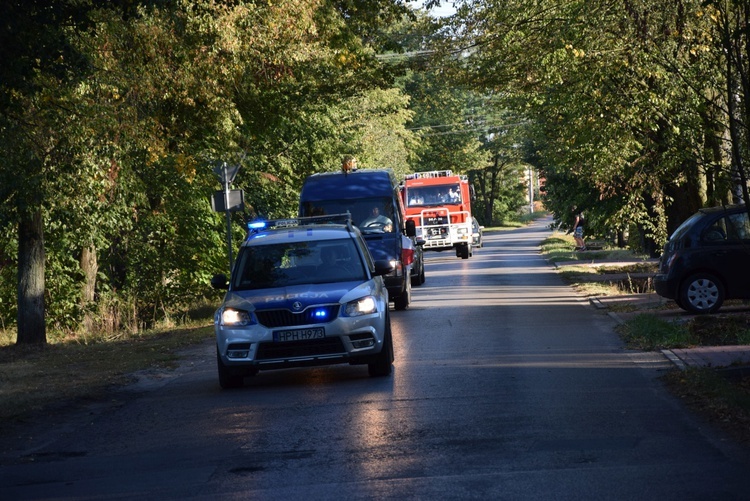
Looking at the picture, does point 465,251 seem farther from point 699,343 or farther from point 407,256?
point 699,343

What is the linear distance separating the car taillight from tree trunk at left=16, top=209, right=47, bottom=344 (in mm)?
6976

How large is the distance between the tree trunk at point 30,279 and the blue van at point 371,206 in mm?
6088

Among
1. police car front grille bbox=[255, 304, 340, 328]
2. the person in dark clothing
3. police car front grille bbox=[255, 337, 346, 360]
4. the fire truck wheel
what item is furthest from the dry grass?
the person in dark clothing

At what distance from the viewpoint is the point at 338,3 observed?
2856 centimetres

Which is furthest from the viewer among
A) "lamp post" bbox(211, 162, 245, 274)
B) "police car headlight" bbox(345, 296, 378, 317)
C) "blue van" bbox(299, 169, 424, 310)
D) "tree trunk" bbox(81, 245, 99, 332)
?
"tree trunk" bbox(81, 245, 99, 332)

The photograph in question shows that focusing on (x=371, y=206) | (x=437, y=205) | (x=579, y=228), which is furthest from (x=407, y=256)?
(x=579, y=228)

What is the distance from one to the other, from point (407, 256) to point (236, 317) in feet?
39.3

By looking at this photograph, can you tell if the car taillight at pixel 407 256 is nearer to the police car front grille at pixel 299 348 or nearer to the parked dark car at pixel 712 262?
the parked dark car at pixel 712 262

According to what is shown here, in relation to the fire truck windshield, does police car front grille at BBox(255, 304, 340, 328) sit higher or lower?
lower

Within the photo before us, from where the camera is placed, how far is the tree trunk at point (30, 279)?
21.3 m

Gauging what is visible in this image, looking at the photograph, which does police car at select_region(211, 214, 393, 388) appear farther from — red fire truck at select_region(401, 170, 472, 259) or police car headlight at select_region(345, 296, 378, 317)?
red fire truck at select_region(401, 170, 472, 259)

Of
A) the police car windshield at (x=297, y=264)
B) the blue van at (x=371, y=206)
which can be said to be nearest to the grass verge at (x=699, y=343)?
the police car windshield at (x=297, y=264)

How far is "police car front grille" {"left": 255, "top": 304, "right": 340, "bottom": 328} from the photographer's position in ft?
44.5

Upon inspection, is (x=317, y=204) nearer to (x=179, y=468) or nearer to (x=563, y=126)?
(x=563, y=126)
